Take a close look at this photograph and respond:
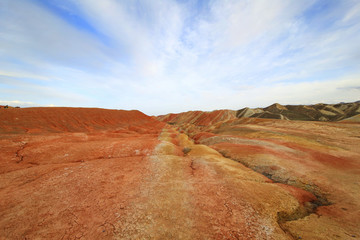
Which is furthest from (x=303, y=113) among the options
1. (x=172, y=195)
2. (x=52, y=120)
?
(x=52, y=120)

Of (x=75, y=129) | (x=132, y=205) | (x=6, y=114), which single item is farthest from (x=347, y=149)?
(x=6, y=114)

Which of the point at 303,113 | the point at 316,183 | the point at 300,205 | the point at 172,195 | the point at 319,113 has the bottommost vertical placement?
the point at 300,205

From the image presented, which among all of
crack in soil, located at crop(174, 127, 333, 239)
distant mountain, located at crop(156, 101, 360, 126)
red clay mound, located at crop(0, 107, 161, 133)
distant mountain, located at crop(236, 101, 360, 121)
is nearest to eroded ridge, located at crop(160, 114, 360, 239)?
crack in soil, located at crop(174, 127, 333, 239)

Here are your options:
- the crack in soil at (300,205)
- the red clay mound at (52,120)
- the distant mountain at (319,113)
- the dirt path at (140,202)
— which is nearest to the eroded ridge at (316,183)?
the crack in soil at (300,205)

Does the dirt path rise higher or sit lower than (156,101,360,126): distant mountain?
lower

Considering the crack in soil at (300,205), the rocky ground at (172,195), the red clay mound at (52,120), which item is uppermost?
the red clay mound at (52,120)

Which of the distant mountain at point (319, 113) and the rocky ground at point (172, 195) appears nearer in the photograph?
the rocky ground at point (172, 195)

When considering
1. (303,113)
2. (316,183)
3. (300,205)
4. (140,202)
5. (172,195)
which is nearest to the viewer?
(140,202)

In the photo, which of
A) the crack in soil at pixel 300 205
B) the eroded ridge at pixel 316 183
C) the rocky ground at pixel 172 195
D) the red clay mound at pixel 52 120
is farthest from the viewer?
the red clay mound at pixel 52 120

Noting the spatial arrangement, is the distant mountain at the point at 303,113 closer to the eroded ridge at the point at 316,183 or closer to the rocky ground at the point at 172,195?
the eroded ridge at the point at 316,183

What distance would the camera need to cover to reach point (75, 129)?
41062 mm

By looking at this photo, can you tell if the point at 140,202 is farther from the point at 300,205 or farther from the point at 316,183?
the point at 316,183

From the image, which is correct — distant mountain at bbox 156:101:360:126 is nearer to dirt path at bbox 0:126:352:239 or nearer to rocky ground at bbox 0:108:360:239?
rocky ground at bbox 0:108:360:239

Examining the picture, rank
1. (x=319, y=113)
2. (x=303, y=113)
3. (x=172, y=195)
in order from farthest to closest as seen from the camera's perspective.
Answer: (x=303, y=113) → (x=319, y=113) → (x=172, y=195)
